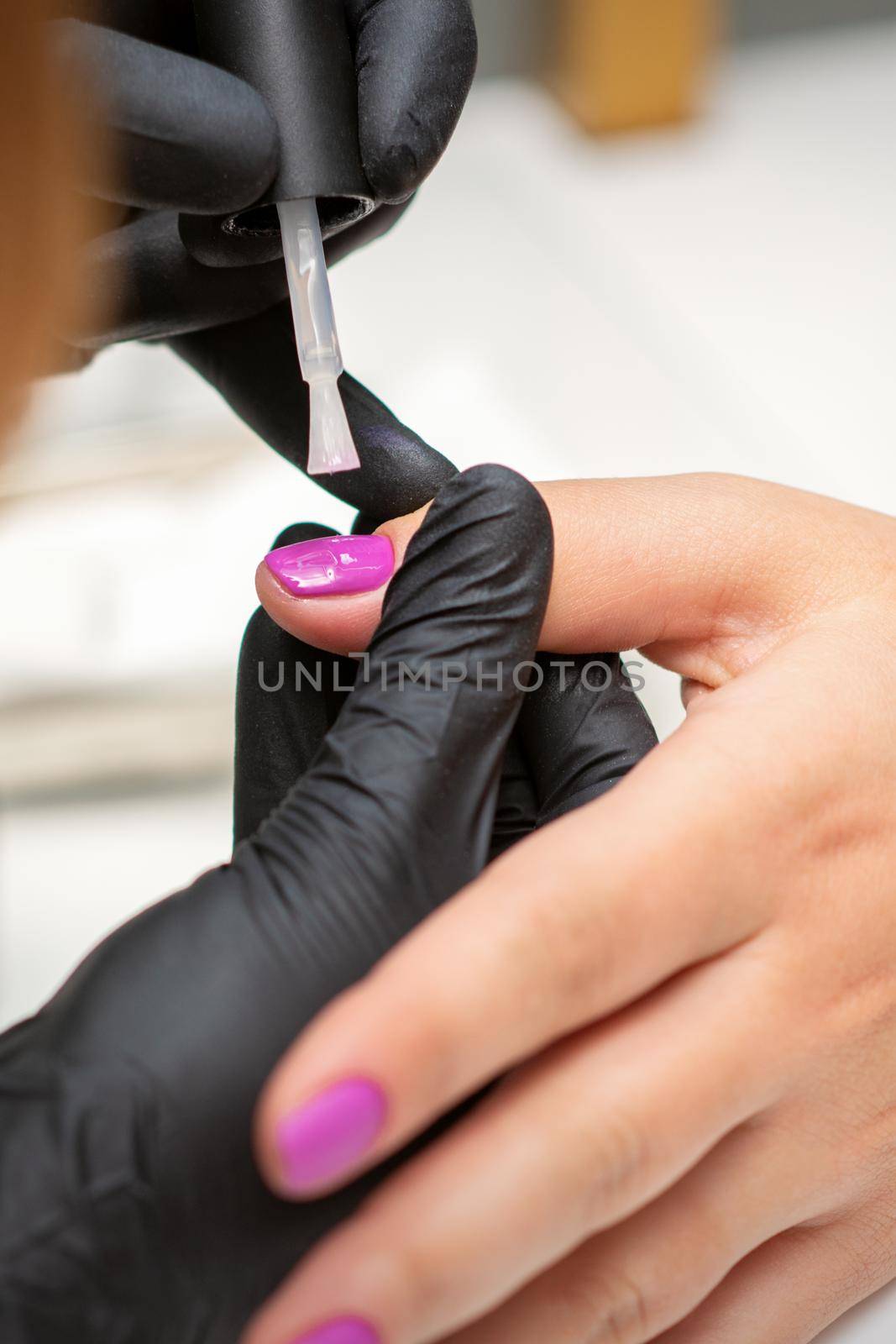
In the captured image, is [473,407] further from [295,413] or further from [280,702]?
[280,702]

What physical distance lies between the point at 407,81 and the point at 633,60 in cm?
132

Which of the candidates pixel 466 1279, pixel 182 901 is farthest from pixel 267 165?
pixel 466 1279

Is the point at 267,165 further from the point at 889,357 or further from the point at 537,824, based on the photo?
the point at 889,357

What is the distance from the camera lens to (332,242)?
0.75 metres

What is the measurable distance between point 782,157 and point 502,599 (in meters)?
1.47

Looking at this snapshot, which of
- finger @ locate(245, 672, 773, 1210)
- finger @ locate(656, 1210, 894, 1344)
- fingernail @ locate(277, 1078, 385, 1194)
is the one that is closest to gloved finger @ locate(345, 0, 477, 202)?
finger @ locate(245, 672, 773, 1210)

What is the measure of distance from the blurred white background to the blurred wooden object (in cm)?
4

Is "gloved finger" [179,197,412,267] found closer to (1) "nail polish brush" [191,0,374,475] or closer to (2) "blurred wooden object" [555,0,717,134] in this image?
(1) "nail polish brush" [191,0,374,475]

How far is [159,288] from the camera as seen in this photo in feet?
2.31

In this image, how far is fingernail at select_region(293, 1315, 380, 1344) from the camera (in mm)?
389

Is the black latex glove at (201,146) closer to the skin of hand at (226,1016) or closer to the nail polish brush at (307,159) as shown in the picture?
the nail polish brush at (307,159)

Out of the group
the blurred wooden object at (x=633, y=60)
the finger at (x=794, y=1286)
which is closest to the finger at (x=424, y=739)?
the finger at (x=794, y=1286)

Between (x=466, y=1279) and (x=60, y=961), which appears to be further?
(x=60, y=961)

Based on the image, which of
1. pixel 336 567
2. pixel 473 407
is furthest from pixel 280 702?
pixel 473 407
